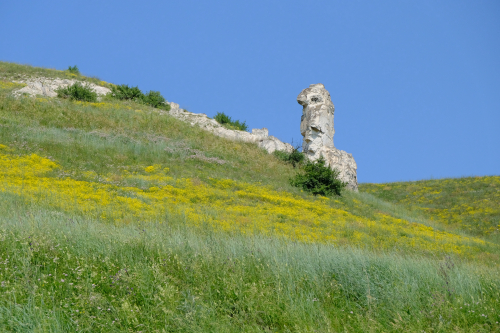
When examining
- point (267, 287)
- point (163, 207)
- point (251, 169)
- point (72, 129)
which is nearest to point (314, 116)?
point (251, 169)

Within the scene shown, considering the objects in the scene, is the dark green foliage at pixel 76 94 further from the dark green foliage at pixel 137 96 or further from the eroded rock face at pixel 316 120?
the eroded rock face at pixel 316 120

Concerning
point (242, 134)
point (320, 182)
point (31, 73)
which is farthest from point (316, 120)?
point (31, 73)

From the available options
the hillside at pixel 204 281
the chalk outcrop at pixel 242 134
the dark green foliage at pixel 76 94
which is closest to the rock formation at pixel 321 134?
the chalk outcrop at pixel 242 134

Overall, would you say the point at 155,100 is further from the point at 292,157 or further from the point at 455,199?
the point at 455,199

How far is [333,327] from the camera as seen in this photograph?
198 inches

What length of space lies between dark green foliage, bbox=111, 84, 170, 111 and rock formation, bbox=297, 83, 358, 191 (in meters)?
14.3

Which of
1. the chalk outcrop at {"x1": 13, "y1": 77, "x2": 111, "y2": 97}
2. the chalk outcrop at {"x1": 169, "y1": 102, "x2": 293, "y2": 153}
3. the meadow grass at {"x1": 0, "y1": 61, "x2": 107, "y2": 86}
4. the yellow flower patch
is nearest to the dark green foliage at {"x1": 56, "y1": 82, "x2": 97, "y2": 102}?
the chalk outcrop at {"x1": 13, "y1": 77, "x2": 111, "y2": 97}

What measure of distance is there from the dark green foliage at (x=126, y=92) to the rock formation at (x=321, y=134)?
16467 millimetres

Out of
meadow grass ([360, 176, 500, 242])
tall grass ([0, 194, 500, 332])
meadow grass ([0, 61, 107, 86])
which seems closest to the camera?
tall grass ([0, 194, 500, 332])

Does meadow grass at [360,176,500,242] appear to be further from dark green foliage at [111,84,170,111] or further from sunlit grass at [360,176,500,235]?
dark green foliage at [111,84,170,111]

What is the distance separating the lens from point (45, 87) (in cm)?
3325

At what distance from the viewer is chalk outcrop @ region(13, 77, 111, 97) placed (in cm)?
3045

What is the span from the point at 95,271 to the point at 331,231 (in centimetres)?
1024

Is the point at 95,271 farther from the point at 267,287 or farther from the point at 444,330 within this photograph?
the point at 444,330
